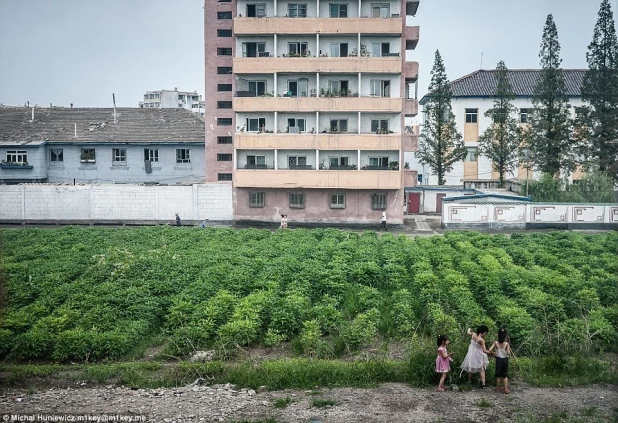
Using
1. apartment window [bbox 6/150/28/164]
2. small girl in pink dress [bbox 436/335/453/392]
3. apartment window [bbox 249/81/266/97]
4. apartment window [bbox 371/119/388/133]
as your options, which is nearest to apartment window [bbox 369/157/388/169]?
apartment window [bbox 371/119/388/133]

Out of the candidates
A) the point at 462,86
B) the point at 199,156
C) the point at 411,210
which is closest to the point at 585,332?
the point at 411,210

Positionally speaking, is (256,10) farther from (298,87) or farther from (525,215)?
(525,215)

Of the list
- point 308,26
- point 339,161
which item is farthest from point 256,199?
point 308,26

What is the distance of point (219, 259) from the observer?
27297 millimetres

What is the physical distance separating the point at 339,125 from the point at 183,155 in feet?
41.5

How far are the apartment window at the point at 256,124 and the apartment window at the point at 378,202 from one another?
7.39 metres

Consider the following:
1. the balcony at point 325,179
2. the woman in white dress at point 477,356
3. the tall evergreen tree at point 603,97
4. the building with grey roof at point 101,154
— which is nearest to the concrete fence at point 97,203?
the balcony at point 325,179

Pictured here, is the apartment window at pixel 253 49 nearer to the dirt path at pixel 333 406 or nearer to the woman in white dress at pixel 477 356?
the dirt path at pixel 333 406

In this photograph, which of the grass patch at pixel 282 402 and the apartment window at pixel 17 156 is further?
the apartment window at pixel 17 156

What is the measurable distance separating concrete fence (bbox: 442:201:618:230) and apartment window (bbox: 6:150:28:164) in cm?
2688

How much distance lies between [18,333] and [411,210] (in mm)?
32621

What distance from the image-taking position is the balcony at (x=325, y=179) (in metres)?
41.0

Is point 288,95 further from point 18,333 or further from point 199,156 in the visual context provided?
point 18,333

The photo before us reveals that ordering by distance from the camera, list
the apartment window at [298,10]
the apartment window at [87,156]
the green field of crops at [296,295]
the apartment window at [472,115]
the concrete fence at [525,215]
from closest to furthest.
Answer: the green field of crops at [296,295] → the concrete fence at [525,215] → the apartment window at [298,10] → the apartment window at [87,156] → the apartment window at [472,115]
